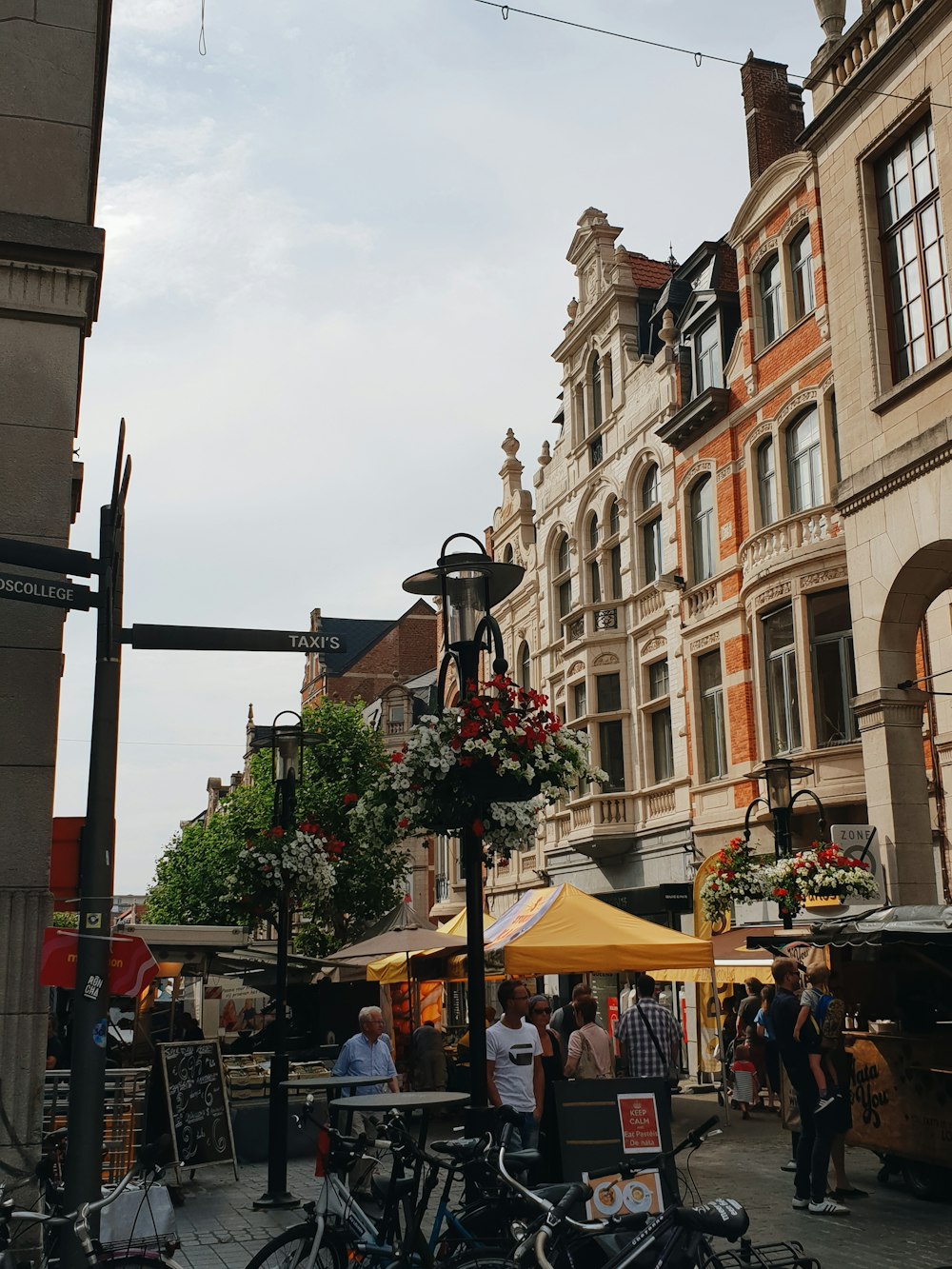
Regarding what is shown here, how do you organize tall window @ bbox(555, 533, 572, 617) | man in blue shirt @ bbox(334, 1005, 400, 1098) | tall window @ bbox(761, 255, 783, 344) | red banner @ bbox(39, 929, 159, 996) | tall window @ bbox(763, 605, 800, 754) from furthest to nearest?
→ tall window @ bbox(555, 533, 572, 617) → tall window @ bbox(761, 255, 783, 344) → tall window @ bbox(763, 605, 800, 754) → man in blue shirt @ bbox(334, 1005, 400, 1098) → red banner @ bbox(39, 929, 159, 996)

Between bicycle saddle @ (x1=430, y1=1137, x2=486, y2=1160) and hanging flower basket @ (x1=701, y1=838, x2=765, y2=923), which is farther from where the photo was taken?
hanging flower basket @ (x1=701, y1=838, x2=765, y2=923)

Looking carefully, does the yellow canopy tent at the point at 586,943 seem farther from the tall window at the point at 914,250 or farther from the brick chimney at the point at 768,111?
the brick chimney at the point at 768,111

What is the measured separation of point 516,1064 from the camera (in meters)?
9.62

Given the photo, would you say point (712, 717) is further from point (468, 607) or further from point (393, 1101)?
point (393, 1101)

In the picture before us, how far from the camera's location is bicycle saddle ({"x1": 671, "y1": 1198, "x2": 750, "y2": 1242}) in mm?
4777

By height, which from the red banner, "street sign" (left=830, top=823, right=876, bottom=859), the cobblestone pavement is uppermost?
"street sign" (left=830, top=823, right=876, bottom=859)

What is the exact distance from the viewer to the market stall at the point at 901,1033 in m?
9.98

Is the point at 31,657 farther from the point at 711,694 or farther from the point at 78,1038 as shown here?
the point at 711,694

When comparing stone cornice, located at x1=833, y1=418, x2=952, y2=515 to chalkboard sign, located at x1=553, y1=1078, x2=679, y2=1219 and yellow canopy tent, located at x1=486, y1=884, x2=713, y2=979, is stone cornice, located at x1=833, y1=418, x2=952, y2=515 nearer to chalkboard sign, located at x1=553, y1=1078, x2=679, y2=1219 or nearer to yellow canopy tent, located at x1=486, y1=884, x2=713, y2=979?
yellow canopy tent, located at x1=486, y1=884, x2=713, y2=979

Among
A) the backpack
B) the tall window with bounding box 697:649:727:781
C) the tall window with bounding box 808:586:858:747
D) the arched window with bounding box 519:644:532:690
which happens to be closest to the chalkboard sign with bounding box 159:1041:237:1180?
the backpack

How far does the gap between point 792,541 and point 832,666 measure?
2.25 meters

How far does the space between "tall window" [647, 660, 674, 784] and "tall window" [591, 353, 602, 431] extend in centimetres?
733

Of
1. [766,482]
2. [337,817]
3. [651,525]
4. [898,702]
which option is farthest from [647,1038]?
[337,817]

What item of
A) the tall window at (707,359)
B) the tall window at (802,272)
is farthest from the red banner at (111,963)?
the tall window at (707,359)
